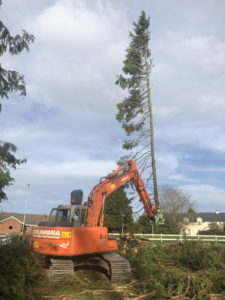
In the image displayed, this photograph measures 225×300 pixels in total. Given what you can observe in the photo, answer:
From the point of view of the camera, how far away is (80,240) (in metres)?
8.70

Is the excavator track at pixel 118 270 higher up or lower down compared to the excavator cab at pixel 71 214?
lower down

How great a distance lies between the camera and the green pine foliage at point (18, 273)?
633cm

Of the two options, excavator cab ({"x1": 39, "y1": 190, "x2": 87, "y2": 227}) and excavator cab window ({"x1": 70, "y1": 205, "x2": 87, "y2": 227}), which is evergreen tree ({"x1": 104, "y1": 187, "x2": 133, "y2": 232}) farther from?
excavator cab window ({"x1": 70, "y1": 205, "x2": 87, "y2": 227})

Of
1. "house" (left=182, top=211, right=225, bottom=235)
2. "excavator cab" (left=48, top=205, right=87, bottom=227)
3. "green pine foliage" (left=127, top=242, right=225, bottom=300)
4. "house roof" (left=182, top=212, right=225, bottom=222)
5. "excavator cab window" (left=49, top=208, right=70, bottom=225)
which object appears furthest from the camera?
"house roof" (left=182, top=212, right=225, bottom=222)

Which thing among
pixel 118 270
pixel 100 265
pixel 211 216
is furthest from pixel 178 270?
pixel 211 216

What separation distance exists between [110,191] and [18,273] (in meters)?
4.61

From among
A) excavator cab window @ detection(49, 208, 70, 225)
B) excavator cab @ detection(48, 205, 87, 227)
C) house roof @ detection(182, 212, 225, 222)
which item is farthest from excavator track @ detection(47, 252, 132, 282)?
house roof @ detection(182, 212, 225, 222)

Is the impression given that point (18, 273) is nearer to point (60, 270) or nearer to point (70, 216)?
point (60, 270)

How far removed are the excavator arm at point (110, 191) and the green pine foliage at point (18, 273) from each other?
2041 mm

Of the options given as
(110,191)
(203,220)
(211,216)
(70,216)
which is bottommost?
(70,216)

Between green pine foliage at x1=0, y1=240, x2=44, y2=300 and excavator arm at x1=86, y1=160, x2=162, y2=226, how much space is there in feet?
6.70

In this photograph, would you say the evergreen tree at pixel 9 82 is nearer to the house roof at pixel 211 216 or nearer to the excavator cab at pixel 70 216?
the excavator cab at pixel 70 216

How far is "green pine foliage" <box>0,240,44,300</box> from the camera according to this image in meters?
6.33

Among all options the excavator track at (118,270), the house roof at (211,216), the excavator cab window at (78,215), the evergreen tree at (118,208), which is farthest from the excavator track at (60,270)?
the house roof at (211,216)
